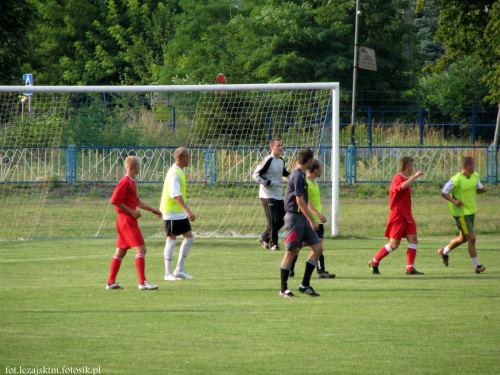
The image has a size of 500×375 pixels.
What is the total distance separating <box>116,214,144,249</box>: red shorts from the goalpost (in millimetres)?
7752

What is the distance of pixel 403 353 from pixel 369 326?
97 centimetres

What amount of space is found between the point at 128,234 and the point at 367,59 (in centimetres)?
2157

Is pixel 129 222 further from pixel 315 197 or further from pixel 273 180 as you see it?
pixel 273 180

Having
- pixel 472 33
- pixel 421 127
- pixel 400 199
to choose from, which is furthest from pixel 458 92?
pixel 400 199

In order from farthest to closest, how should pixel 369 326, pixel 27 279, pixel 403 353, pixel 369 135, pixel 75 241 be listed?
pixel 369 135
pixel 75 241
pixel 27 279
pixel 369 326
pixel 403 353

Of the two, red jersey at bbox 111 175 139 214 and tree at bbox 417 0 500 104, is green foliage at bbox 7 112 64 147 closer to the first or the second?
red jersey at bbox 111 175 139 214

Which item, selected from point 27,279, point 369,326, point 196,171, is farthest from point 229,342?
point 196,171

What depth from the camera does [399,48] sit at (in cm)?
3675

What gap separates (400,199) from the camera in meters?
10.0

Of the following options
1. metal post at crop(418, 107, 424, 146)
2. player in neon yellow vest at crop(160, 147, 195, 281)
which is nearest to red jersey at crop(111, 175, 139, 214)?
player in neon yellow vest at crop(160, 147, 195, 281)

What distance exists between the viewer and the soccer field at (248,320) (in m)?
5.45

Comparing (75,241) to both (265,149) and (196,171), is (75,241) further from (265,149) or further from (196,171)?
(265,149)

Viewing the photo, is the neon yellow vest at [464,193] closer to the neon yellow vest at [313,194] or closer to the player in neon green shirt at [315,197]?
the player in neon green shirt at [315,197]

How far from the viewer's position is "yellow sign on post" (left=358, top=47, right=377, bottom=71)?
91.5 feet
